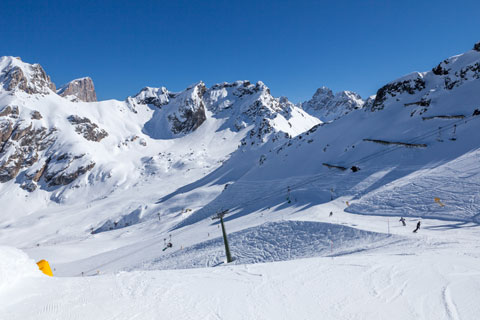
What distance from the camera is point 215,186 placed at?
63.5 metres

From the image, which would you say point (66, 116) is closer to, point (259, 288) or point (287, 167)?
point (287, 167)

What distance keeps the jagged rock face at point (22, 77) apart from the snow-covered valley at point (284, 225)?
140 feet

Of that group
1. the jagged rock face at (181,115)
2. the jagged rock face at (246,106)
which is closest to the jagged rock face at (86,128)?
the jagged rock face at (181,115)

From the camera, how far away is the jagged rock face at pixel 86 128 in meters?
129

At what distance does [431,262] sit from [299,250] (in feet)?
35.2

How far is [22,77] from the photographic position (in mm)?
138250

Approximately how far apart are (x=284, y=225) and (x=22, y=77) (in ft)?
579

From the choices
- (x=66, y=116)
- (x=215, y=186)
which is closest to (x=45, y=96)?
(x=66, y=116)

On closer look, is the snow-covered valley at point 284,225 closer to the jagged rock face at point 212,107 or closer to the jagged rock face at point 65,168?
the jagged rock face at point 65,168

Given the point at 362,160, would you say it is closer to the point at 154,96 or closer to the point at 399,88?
the point at 399,88

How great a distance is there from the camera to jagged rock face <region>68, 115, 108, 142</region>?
12875 cm

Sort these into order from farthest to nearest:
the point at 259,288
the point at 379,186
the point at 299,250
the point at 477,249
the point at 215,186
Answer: the point at 215,186 → the point at 379,186 → the point at 299,250 → the point at 477,249 → the point at 259,288

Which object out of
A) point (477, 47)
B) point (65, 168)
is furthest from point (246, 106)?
point (477, 47)

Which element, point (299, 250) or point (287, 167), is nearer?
point (299, 250)
